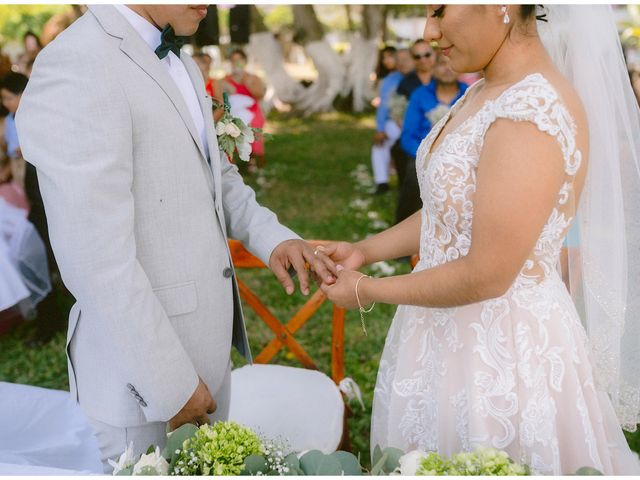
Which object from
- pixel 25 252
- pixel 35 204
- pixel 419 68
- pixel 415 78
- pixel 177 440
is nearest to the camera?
pixel 177 440

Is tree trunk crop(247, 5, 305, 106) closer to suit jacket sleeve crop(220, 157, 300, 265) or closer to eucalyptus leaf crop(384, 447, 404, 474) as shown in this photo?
suit jacket sleeve crop(220, 157, 300, 265)

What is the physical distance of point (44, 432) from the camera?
2750 millimetres

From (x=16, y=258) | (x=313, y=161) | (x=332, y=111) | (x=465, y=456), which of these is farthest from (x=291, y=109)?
(x=465, y=456)

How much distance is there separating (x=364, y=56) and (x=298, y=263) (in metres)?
16.9

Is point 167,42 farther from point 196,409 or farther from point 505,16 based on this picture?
point 196,409

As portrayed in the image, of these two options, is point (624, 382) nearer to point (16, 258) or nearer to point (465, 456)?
point (465, 456)

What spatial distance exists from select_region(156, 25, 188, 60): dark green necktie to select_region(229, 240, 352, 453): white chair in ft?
4.41

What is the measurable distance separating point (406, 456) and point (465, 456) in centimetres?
13

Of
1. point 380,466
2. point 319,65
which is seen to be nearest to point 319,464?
point 380,466

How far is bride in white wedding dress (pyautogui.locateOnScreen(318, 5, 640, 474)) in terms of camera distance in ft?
5.05

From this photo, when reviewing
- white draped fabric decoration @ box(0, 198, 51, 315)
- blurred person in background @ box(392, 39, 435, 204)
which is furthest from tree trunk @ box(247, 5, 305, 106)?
white draped fabric decoration @ box(0, 198, 51, 315)

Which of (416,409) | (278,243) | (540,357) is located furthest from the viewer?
(278,243)

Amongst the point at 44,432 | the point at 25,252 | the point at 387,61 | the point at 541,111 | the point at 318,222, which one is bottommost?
the point at 44,432

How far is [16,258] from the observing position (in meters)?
4.84
